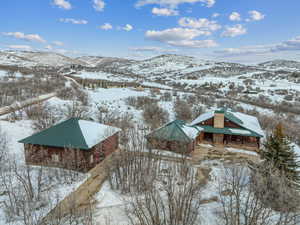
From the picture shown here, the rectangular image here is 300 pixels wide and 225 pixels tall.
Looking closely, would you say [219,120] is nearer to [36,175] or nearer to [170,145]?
[170,145]

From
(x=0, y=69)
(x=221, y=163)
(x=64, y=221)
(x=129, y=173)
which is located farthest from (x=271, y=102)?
(x=0, y=69)

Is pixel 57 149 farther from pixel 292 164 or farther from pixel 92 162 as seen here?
pixel 292 164

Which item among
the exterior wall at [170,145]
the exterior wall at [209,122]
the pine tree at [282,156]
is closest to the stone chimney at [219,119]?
the exterior wall at [209,122]

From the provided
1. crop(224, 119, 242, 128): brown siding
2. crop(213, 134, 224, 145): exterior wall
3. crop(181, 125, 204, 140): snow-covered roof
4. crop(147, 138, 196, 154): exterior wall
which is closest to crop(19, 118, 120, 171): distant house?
crop(147, 138, 196, 154): exterior wall

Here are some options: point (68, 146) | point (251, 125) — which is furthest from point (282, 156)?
point (68, 146)

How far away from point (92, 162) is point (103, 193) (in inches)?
157

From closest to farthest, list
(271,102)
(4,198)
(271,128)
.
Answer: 1. (4,198)
2. (271,128)
3. (271,102)

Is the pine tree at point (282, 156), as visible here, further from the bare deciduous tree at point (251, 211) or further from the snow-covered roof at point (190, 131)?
the snow-covered roof at point (190, 131)

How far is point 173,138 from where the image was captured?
21188 millimetres

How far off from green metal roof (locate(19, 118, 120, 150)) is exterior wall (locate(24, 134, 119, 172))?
0.50m

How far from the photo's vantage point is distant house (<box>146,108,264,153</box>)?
21.5 m

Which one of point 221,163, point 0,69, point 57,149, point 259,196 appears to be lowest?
point 221,163

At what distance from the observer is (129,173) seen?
13922 mm

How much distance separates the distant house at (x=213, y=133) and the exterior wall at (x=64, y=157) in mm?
6515
